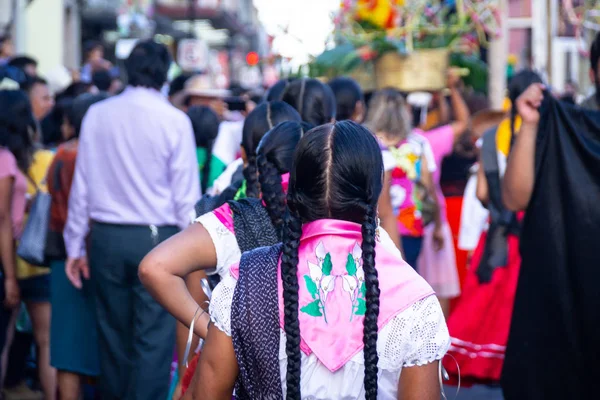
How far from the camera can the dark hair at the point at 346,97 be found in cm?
582

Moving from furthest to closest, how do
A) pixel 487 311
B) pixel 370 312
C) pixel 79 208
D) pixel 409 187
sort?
pixel 487 311 → pixel 409 187 → pixel 79 208 → pixel 370 312

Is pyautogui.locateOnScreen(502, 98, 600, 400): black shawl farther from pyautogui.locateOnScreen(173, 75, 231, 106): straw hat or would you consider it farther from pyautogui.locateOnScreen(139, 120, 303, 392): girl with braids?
pyautogui.locateOnScreen(173, 75, 231, 106): straw hat

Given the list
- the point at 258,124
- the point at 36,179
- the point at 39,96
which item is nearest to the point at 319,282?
the point at 258,124

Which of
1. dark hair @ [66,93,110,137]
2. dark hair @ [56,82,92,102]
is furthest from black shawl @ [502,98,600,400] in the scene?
dark hair @ [56,82,92,102]

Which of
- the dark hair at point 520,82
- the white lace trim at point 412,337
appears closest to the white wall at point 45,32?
the dark hair at point 520,82

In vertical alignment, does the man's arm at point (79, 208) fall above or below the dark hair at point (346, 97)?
below

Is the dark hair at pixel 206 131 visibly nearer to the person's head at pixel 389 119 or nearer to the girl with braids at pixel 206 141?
the girl with braids at pixel 206 141

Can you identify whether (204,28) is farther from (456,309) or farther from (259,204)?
(259,204)

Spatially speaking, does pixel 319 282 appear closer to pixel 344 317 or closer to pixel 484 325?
pixel 344 317

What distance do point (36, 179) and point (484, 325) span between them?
334 cm

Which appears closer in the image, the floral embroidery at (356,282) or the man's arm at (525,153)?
the floral embroidery at (356,282)

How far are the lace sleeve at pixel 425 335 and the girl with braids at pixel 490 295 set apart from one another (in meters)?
4.26

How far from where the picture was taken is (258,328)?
249 cm

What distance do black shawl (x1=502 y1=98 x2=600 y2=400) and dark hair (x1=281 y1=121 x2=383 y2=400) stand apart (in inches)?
80.2
